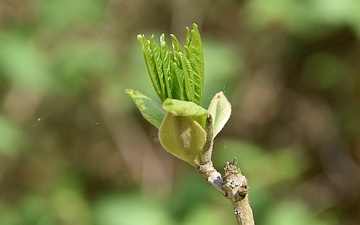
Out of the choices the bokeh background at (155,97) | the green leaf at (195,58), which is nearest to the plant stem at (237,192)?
the green leaf at (195,58)

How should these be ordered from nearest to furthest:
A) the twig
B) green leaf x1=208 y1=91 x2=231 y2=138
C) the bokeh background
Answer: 1. the twig
2. green leaf x1=208 y1=91 x2=231 y2=138
3. the bokeh background

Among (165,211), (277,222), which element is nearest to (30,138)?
(165,211)

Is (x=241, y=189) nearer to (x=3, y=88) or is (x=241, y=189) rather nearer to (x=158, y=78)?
(x=158, y=78)

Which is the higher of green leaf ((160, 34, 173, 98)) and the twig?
green leaf ((160, 34, 173, 98))

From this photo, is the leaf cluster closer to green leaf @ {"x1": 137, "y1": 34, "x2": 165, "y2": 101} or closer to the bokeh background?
green leaf @ {"x1": 137, "y1": 34, "x2": 165, "y2": 101}

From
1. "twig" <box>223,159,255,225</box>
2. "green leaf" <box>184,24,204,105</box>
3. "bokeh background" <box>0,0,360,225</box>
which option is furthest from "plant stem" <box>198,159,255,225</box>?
"bokeh background" <box>0,0,360,225</box>
